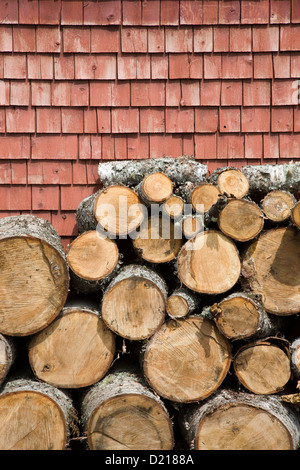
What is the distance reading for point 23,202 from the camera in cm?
395

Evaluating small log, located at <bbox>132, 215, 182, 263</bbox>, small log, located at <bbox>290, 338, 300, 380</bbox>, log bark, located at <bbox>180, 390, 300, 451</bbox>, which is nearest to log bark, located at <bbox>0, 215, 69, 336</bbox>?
small log, located at <bbox>132, 215, 182, 263</bbox>

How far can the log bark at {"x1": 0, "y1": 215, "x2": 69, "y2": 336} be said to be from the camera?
2.80m

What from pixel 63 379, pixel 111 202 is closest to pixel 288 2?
pixel 111 202

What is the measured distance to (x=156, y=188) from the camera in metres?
3.14

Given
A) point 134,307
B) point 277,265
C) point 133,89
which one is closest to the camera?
point 134,307

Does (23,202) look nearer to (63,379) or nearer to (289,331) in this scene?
(63,379)

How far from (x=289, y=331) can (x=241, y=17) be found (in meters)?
2.90

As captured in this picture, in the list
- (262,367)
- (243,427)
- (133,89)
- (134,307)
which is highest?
(133,89)

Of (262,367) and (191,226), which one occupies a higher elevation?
(191,226)

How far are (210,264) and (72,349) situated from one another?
1156mm

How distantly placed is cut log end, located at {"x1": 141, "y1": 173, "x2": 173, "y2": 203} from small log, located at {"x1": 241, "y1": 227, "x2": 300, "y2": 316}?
75 centimetres

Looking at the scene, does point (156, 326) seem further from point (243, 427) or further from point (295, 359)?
point (295, 359)

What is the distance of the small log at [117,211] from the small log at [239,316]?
2.87ft

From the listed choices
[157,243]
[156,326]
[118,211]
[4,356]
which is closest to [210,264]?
[157,243]
